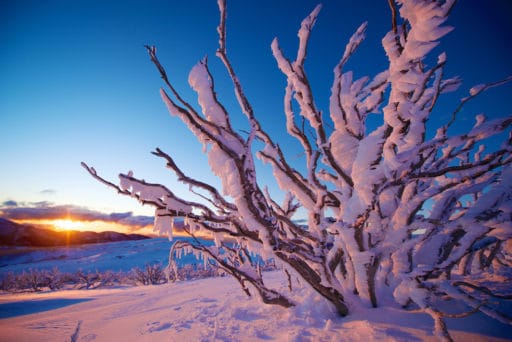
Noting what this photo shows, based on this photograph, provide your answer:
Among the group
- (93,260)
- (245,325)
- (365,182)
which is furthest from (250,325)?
(93,260)

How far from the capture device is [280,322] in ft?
6.64

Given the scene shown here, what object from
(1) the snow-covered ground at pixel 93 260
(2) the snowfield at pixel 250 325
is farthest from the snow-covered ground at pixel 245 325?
(1) the snow-covered ground at pixel 93 260

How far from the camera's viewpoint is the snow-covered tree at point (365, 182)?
1271 mm

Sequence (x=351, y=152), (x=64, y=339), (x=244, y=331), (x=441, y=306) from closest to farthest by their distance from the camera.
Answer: (x=441, y=306) → (x=244, y=331) → (x=351, y=152) → (x=64, y=339)

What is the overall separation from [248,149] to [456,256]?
151 cm

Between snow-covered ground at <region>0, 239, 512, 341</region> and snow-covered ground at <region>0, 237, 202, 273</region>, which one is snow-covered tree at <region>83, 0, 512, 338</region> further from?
snow-covered ground at <region>0, 237, 202, 273</region>

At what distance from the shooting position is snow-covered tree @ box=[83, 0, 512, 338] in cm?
127

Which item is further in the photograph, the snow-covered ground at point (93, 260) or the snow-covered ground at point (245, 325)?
the snow-covered ground at point (93, 260)

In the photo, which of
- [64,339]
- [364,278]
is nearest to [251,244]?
[364,278]

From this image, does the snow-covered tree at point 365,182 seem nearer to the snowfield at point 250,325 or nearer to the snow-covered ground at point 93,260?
the snowfield at point 250,325

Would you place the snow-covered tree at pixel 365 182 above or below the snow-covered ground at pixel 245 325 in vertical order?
above

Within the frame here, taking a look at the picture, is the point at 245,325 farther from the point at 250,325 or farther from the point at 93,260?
the point at 93,260

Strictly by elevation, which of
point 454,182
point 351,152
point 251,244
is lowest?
point 251,244

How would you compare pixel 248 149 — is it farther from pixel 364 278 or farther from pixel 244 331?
pixel 244 331
